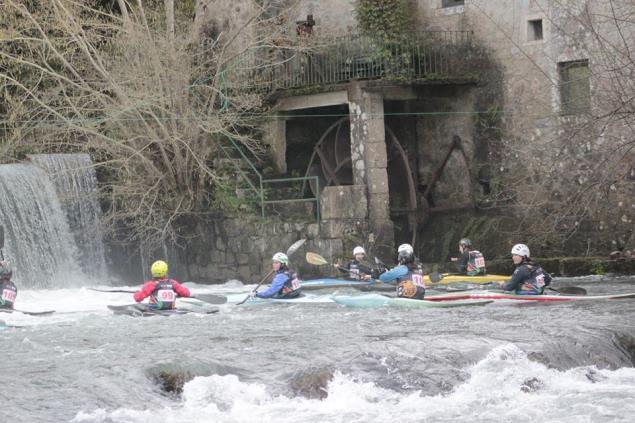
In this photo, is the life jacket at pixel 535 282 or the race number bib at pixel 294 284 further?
the race number bib at pixel 294 284

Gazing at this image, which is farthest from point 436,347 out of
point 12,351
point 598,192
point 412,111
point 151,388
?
point 412,111

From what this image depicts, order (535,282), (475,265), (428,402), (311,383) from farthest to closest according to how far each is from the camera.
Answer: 1. (475,265)
2. (535,282)
3. (311,383)
4. (428,402)

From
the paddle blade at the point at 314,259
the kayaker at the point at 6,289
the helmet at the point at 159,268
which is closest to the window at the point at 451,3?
the paddle blade at the point at 314,259

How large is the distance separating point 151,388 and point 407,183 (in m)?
16.2

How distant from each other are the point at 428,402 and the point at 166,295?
7.24 meters

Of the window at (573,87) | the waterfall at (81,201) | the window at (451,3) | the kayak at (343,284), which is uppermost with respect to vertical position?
the window at (451,3)

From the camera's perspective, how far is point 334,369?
1247cm

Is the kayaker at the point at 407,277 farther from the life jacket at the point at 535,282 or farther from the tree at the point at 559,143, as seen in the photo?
the tree at the point at 559,143

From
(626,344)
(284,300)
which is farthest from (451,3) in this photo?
(626,344)

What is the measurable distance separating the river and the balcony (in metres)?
9.70

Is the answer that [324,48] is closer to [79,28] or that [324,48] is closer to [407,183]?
[407,183]

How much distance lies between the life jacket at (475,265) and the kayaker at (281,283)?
3801mm

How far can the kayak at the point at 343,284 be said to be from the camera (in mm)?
21359

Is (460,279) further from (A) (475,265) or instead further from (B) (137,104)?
(B) (137,104)
